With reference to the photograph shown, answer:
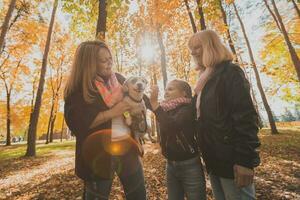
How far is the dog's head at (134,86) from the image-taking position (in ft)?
11.5

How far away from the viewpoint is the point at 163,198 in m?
6.09

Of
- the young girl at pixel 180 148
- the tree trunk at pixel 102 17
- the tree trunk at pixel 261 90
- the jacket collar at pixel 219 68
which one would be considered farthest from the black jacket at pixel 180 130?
the tree trunk at pixel 261 90

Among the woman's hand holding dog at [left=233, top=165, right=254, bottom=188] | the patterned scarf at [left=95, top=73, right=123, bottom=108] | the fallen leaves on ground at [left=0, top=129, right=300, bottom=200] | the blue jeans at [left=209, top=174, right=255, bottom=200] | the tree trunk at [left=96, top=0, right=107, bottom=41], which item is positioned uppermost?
the tree trunk at [left=96, top=0, right=107, bottom=41]

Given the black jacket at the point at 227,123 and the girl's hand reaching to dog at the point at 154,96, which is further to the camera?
the girl's hand reaching to dog at the point at 154,96

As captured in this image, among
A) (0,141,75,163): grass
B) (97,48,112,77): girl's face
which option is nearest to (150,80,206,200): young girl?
(97,48,112,77): girl's face

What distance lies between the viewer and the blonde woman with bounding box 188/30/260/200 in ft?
7.54

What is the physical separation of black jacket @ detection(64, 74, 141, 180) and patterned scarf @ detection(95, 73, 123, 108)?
0.66 feet

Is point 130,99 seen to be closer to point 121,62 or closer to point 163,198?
point 163,198

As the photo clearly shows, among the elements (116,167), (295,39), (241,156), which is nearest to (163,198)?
A: (116,167)

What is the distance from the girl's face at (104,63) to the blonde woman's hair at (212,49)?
43.8 inches

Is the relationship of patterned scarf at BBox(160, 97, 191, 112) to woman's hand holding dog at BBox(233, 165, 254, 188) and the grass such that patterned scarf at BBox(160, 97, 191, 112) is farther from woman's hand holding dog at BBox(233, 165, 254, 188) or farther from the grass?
the grass

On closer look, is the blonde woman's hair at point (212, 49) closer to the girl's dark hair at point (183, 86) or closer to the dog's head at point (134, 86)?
the girl's dark hair at point (183, 86)

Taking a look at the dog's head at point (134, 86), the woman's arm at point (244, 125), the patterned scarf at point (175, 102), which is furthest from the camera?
the dog's head at point (134, 86)

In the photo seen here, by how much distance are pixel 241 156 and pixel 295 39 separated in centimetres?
2371
